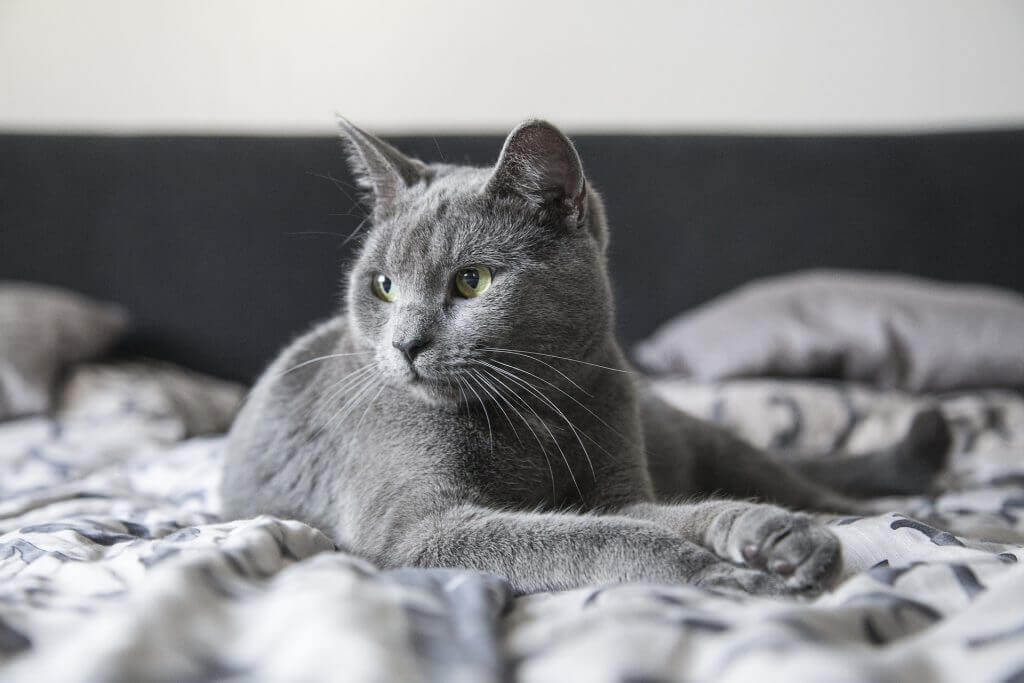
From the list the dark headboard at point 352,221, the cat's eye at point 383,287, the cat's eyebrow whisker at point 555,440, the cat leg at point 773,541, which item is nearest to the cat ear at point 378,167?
the cat's eye at point 383,287

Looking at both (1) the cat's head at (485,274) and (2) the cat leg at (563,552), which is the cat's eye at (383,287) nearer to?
(1) the cat's head at (485,274)

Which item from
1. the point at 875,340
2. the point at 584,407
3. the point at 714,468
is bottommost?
the point at 714,468

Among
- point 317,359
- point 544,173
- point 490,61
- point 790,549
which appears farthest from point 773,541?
point 490,61

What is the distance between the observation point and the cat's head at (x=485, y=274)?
92 centimetres

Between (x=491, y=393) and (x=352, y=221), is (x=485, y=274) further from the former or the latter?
(x=352, y=221)

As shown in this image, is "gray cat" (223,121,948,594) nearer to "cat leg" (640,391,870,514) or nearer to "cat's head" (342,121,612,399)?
"cat's head" (342,121,612,399)

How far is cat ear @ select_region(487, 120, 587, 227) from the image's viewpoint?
3.09 feet

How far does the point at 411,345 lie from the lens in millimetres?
906

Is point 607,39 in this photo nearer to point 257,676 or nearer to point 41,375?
point 41,375

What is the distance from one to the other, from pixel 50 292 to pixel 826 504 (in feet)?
7.13

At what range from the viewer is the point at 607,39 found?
107 inches

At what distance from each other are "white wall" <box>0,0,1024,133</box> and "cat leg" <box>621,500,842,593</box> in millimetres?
2090

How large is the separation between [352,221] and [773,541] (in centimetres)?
192

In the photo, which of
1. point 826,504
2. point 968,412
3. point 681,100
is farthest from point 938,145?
point 826,504
